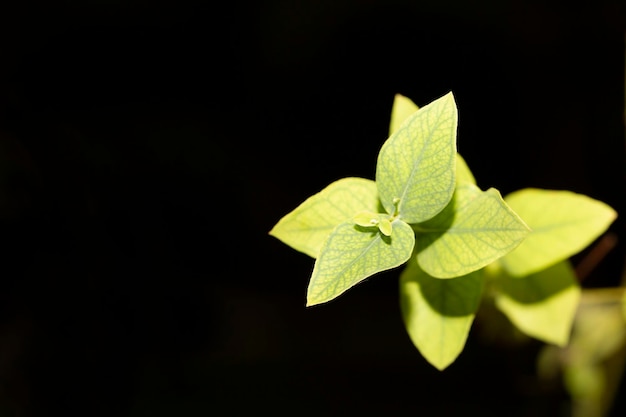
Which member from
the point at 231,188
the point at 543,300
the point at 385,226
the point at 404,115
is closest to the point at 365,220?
the point at 385,226

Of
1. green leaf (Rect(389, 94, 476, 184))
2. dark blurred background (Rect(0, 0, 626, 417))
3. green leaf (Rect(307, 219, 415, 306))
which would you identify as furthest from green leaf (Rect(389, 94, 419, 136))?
dark blurred background (Rect(0, 0, 626, 417))

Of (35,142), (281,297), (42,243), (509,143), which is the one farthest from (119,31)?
(509,143)

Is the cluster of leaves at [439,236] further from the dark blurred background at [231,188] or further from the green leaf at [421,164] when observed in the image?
the dark blurred background at [231,188]

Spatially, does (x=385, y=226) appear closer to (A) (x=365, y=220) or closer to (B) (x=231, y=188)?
(A) (x=365, y=220)

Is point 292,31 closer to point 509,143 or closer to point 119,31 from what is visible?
point 119,31

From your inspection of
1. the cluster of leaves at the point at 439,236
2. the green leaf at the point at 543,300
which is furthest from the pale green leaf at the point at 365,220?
the green leaf at the point at 543,300

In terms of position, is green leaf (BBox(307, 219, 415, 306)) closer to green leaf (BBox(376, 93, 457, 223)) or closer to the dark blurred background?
green leaf (BBox(376, 93, 457, 223))
